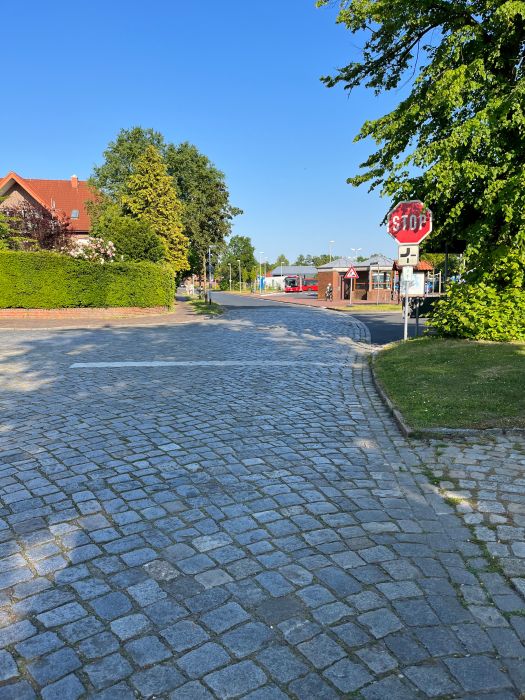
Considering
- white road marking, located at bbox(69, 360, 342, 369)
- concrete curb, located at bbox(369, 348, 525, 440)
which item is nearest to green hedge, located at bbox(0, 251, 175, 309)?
white road marking, located at bbox(69, 360, 342, 369)

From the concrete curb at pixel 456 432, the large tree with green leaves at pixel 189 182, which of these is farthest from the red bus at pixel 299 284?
the concrete curb at pixel 456 432

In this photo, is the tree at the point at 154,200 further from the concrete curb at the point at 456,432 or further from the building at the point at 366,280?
the concrete curb at the point at 456,432

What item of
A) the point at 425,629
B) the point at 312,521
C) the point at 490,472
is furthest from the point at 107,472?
the point at 490,472

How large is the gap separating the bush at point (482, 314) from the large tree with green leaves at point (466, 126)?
308 millimetres

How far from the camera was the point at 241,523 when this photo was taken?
343 centimetres

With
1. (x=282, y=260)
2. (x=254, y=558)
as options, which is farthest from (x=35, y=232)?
(x=282, y=260)

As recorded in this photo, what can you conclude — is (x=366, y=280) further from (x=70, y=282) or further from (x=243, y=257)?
(x=243, y=257)

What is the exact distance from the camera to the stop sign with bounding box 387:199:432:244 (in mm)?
11125

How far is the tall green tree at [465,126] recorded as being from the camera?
9492mm

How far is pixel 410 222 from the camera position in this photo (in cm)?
1142

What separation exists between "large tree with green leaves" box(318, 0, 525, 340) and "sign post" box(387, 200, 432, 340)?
0.30 m

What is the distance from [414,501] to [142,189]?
121 ft

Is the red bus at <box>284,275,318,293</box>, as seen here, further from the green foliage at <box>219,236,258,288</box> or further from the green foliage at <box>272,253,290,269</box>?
the green foliage at <box>272,253,290,269</box>

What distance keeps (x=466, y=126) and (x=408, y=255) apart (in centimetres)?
318
